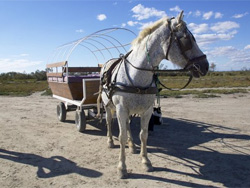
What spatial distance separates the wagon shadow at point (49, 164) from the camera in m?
3.76

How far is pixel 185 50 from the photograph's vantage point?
118 inches

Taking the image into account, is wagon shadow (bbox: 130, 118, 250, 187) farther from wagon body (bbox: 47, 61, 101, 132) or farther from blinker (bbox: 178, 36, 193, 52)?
blinker (bbox: 178, 36, 193, 52)

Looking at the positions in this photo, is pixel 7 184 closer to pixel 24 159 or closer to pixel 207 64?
pixel 24 159

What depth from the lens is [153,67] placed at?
343 cm

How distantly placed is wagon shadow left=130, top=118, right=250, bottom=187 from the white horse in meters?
0.85

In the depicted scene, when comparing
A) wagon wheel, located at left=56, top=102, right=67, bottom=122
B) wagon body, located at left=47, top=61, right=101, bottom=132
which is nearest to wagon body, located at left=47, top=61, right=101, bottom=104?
wagon body, located at left=47, top=61, right=101, bottom=132

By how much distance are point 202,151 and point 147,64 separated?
2606mm

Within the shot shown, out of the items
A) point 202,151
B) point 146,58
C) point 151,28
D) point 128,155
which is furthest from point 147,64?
point 202,151

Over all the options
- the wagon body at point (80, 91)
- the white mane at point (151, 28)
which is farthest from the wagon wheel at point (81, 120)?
the white mane at point (151, 28)

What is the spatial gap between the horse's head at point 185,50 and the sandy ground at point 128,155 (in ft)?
6.04

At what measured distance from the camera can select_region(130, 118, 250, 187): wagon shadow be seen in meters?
3.56

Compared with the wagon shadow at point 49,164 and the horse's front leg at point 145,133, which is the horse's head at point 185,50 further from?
the wagon shadow at point 49,164

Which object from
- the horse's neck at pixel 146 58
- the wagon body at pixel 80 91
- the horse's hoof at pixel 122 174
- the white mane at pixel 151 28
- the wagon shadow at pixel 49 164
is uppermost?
the white mane at pixel 151 28

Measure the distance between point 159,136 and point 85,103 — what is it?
7.62ft
